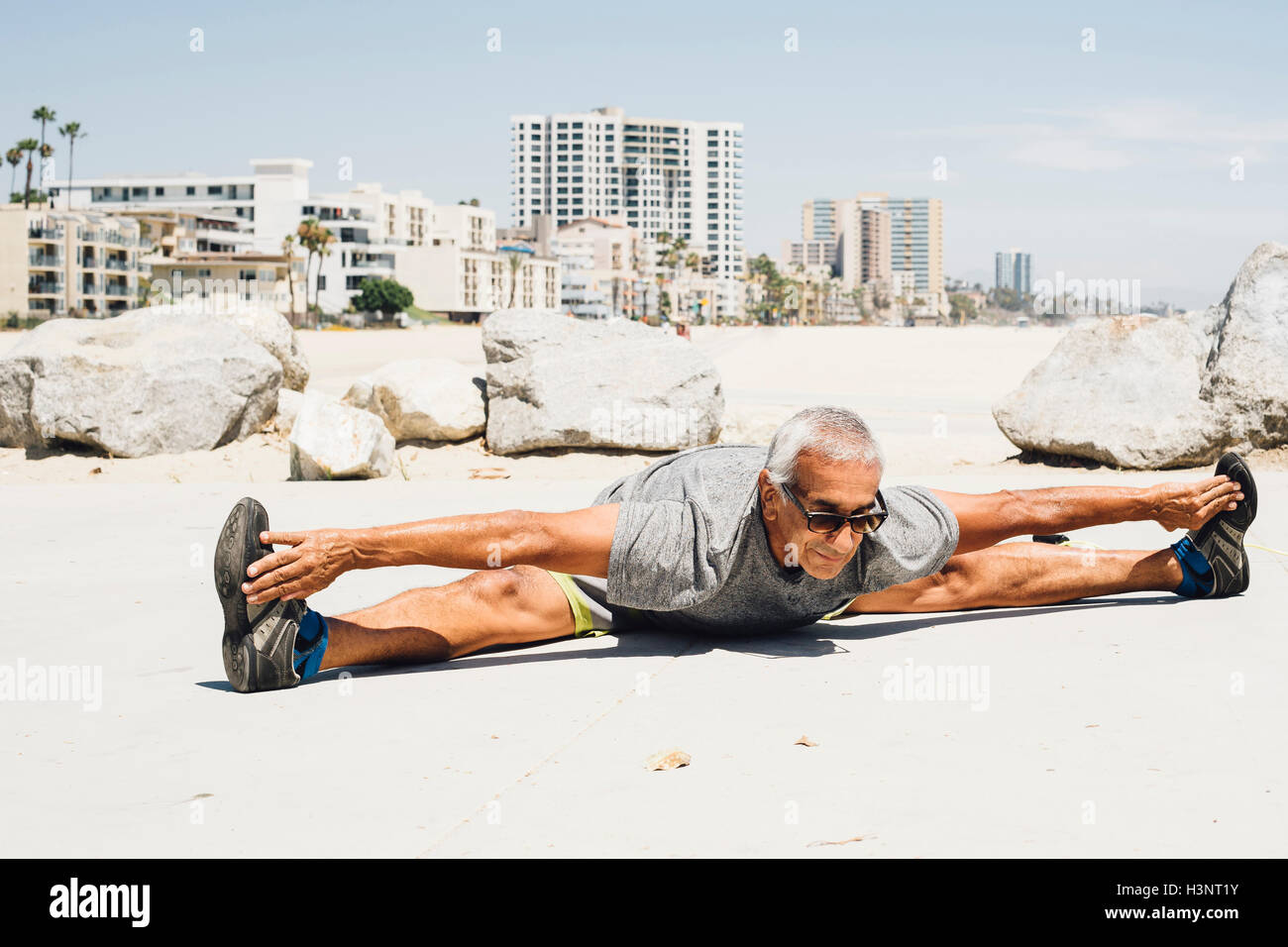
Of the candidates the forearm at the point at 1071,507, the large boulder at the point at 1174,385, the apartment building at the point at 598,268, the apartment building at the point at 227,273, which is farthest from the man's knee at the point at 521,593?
the apartment building at the point at 598,268

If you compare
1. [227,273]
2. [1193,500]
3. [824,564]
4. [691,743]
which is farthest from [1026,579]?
[227,273]

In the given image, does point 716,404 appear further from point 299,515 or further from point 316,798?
point 316,798

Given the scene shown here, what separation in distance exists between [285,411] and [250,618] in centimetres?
873

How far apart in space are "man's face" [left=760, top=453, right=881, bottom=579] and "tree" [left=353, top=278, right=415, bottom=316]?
100m

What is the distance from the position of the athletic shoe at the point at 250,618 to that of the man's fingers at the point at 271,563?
30 millimetres

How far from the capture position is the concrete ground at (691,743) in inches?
94.5

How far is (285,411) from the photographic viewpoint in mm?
11727

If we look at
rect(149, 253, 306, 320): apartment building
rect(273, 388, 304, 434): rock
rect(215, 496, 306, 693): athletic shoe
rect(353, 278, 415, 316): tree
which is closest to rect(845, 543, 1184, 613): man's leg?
rect(215, 496, 306, 693): athletic shoe

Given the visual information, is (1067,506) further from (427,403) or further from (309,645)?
(427,403)

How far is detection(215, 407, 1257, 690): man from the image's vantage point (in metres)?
3.35

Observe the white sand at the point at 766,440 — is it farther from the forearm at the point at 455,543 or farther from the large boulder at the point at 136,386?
the forearm at the point at 455,543

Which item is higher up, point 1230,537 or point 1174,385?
point 1174,385
